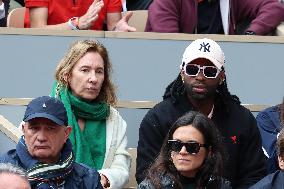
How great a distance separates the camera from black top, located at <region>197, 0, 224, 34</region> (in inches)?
341

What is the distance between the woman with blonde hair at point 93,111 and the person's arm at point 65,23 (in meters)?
1.84

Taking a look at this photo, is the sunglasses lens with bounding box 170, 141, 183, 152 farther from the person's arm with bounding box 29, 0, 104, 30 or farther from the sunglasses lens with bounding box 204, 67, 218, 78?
the person's arm with bounding box 29, 0, 104, 30

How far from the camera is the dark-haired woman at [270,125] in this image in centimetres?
674

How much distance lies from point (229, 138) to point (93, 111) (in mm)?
920

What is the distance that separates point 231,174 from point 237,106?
517 millimetres

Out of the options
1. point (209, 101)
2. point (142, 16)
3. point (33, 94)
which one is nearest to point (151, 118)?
point (209, 101)

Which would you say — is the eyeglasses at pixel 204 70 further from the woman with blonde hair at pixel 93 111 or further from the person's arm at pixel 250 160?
the woman with blonde hair at pixel 93 111

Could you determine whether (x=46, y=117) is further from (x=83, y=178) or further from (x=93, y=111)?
(x=93, y=111)

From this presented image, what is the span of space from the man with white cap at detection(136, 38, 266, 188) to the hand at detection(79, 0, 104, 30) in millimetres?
2136

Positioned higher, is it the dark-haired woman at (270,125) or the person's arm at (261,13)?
the person's arm at (261,13)

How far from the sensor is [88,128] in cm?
639

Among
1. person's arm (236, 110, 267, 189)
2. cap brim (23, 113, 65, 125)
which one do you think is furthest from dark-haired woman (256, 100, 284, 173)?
cap brim (23, 113, 65, 125)

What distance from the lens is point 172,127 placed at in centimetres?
570

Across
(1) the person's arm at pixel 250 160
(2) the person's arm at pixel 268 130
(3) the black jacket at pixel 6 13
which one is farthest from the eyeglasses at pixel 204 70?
(3) the black jacket at pixel 6 13
